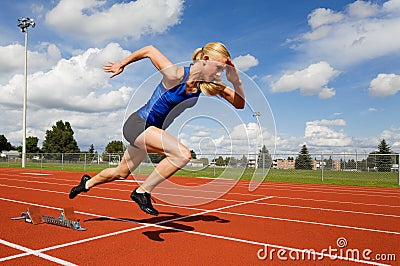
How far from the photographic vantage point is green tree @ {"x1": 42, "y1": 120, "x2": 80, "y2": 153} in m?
89.2

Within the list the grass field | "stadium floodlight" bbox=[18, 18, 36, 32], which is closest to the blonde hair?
the grass field

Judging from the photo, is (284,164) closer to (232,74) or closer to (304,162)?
(304,162)

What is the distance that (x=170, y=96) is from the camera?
4.09m

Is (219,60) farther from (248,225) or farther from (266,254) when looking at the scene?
(248,225)

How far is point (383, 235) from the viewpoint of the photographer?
546 cm

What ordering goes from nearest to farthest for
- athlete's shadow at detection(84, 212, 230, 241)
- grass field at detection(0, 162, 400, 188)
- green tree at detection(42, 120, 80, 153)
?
athlete's shadow at detection(84, 212, 230, 241)
grass field at detection(0, 162, 400, 188)
green tree at detection(42, 120, 80, 153)

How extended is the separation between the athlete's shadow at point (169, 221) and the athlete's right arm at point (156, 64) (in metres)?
2.28

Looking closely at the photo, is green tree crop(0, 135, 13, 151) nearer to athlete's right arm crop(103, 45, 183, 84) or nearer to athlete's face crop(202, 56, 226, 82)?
athlete's right arm crop(103, 45, 183, 84)

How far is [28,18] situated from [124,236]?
36.5 meters

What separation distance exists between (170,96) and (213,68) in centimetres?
59

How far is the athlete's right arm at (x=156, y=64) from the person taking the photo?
12.9 ft

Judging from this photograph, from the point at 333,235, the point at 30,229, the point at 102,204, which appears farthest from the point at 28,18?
the point at 333,235

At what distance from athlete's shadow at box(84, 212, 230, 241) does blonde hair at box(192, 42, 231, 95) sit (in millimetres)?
2194

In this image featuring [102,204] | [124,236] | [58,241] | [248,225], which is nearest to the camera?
[58,241]
